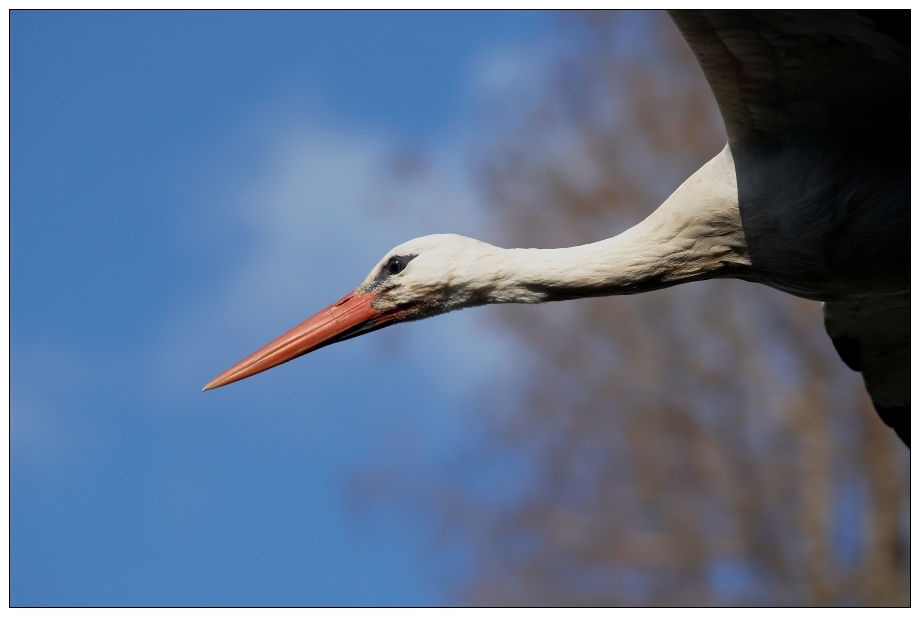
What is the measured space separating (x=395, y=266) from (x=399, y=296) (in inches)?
4.9

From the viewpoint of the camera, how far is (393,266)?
4.69 meters

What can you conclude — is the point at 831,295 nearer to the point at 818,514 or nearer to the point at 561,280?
the point at 561,280

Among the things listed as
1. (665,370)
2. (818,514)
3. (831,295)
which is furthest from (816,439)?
(831,295)

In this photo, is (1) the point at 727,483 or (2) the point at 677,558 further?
(1) the point at 727,483

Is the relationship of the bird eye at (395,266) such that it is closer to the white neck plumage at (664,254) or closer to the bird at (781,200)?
the bird at (781,200)

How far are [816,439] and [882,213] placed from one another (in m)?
11.1

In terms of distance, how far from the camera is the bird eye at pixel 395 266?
15.3 feet

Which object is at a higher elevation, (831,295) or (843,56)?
(843,56)

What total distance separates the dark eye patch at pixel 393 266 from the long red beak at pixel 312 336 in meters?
0.12

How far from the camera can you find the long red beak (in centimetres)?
482

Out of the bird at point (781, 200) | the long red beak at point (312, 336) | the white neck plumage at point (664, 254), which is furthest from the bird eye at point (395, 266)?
the white neck plumage at point (664, 254)

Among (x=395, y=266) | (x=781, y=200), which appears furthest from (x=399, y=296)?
A: (x=781, y=200)

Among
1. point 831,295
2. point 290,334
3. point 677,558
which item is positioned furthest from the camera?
point 677,558
